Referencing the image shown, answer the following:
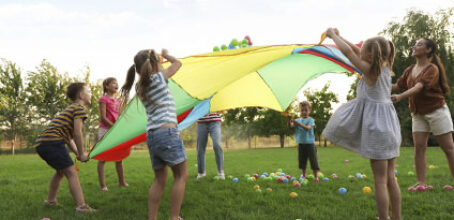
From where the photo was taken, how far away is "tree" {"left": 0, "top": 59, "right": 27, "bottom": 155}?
2777 centimetres

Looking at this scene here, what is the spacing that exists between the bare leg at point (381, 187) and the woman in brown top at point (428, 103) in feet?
5.71

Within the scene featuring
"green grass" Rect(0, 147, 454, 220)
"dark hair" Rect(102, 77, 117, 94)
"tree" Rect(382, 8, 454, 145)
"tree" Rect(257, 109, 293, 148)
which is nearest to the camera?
"green grass" Rect(0, 147, 454, 220)

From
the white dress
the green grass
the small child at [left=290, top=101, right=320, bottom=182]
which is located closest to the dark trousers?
the small child at [left=290, top=101, right=320, bottom=182]

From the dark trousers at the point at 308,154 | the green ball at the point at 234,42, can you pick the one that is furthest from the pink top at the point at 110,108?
the dark trousers at the point at 308,154

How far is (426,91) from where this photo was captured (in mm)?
4066

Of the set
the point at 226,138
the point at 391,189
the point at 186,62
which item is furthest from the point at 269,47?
the point at 226,138

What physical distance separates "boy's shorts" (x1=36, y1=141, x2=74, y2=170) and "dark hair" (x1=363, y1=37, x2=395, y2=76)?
9.86 ft

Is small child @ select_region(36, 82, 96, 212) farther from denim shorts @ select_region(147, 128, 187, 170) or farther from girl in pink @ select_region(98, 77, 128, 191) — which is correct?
denim shorts @ select_region(147, 128, 187, 170)

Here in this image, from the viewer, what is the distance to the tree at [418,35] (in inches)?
695

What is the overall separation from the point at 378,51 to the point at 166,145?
180 centimetres

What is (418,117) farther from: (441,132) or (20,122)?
(20,122)

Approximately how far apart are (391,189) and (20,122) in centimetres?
3423

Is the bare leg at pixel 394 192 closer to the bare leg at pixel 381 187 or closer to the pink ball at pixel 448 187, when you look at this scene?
the bare leg at pixel 381 187

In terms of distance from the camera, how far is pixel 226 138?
56562mm
